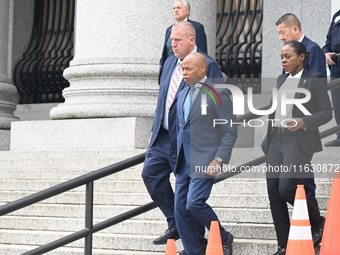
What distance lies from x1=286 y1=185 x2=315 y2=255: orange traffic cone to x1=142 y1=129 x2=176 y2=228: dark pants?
164 cm

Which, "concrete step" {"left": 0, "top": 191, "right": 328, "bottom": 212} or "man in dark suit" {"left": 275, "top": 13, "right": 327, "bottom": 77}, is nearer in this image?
"man in dark suit" {"left": 275, "top": 13, "right": 327, "bottom": 77}

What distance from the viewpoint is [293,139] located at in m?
7.11

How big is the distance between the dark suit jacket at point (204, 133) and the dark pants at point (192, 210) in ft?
0.37

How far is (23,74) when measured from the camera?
17.5 metres

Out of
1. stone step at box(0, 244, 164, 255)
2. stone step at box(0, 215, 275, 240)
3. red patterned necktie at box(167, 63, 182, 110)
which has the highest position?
red patterned necktie at box(167, 63, 182, 110)

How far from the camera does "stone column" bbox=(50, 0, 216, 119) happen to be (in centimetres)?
1202

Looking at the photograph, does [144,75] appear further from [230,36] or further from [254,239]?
[254,239]

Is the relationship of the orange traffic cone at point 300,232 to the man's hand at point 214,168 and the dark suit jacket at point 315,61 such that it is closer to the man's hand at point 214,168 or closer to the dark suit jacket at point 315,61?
the man's hand at point 214,168

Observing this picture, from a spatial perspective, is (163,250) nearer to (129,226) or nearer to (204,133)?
(129,226)

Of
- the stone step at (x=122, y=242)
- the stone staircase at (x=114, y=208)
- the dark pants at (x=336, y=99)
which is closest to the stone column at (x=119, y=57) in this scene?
the stone staircase at (x=114, y=208)

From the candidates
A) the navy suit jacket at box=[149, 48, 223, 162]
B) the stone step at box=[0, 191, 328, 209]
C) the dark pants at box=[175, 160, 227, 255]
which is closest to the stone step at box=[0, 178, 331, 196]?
the stone step at box=[0, 191, 328, 209]

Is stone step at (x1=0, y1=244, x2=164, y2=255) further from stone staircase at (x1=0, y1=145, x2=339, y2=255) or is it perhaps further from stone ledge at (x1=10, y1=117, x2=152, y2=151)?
stone ledge at (x1=10, y1=117, x2=152, y2=151)

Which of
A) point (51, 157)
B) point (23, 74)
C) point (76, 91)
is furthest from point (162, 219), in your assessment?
point (23, 74)

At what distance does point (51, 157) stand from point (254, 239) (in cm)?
449
